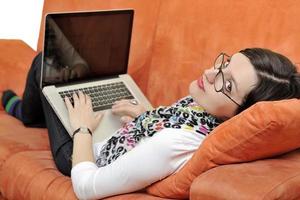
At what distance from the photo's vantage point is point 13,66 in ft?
8.27

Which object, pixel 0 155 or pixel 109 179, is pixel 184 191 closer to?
pixel 109 179

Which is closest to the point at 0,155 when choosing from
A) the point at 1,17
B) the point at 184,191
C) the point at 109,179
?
the point at 109,179

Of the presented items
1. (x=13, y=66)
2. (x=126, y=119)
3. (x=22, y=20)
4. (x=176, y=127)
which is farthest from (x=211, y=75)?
(x=22, y=20)

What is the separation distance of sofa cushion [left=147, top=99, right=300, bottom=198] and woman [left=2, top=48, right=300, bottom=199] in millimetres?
60

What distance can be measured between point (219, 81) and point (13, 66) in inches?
45.6

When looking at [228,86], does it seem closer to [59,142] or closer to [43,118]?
[59,142]

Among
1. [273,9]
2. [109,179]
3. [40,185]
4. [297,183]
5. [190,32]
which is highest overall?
[273,9]

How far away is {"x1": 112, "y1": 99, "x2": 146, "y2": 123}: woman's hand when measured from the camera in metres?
2.01

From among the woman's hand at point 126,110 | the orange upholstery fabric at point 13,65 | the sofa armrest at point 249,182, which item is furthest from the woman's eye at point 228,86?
the orange upholstery fabric at point 13,65

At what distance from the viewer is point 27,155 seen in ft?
6.45

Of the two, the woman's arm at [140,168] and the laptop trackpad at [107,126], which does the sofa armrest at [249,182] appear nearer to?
the woman's arm at [140,168]

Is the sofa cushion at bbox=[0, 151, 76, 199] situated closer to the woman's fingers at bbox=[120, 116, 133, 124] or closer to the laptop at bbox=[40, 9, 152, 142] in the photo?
the laptop at bbox=[40, 9, 152, 142]

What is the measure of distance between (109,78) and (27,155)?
44 cm

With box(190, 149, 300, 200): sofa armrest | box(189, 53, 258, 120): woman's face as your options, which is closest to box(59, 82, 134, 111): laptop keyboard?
box(189, 53, 258, 120): woman's face
